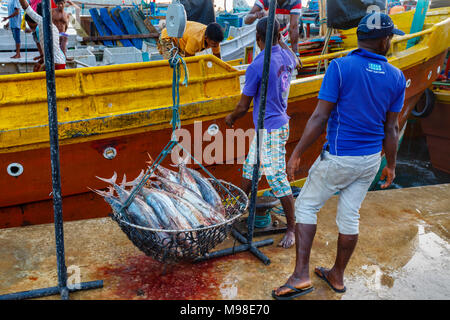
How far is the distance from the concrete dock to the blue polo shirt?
3.75 ft

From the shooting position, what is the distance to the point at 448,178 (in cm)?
964

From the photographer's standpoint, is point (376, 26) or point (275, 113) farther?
point (275, 113)

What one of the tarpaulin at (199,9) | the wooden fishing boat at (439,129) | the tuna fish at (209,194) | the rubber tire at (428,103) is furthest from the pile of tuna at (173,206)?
the wooden fishing boat at (439,129)

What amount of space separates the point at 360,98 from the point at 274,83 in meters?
1.02

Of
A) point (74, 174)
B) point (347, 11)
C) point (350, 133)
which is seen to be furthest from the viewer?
point (347, 11)

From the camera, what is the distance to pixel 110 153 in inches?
165

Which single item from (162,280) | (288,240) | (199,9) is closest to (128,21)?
(199,9)

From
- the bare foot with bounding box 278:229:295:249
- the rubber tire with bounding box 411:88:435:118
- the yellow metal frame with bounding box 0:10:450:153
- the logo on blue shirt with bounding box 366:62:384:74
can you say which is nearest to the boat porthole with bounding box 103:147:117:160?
the yellow metal frame with bounding box 0:10:450:153

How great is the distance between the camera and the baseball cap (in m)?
2.31

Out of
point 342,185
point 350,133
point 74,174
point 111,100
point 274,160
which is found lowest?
point 74,174

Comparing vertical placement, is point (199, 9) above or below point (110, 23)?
above

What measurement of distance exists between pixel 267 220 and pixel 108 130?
199cm

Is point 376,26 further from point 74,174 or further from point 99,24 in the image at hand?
point 99,24

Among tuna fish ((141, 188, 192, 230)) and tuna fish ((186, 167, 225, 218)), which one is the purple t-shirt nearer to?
tuna fish ((186, 167, 225, 218))
